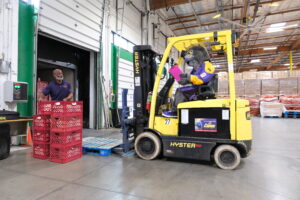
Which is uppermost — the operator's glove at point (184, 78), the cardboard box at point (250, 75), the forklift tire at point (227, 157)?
the cardboard box at point (250, 75)

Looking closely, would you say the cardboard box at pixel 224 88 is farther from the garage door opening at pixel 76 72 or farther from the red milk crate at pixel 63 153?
the red milk crate at pixel 63 153

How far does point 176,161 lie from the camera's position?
3562mm

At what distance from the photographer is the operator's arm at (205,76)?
3.35 metres

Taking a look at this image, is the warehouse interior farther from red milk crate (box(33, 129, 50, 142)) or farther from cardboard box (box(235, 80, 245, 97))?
cardboard box (box(235, 80, 245, 97))

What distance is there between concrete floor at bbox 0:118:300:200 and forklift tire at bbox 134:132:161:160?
134 mm

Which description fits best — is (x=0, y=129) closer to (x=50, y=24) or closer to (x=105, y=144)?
(x=105, y=144)

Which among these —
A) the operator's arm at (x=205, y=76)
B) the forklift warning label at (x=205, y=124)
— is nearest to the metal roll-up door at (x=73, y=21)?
the operator's arm at (x=205, y=76)

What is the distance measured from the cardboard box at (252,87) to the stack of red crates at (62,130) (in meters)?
14.7

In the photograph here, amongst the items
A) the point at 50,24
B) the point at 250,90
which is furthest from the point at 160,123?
the point at 250,90

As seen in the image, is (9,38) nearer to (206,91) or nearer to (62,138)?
(62,138)

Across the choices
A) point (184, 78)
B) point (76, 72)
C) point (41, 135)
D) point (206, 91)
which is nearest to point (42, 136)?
point (41, 135)

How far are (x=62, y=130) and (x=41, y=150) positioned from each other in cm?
79

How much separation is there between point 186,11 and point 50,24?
8.80m

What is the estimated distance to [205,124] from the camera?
3.26m
